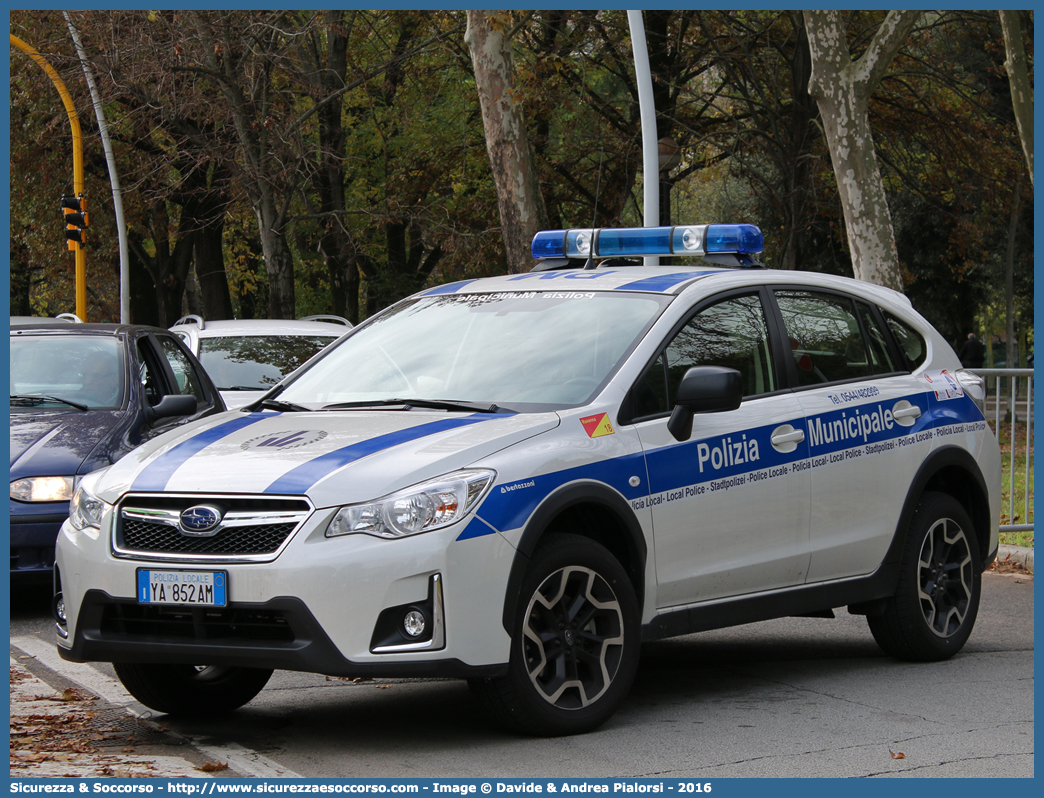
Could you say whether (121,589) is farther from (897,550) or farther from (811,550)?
(897,550)

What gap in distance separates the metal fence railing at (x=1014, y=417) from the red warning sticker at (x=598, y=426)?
231 inches

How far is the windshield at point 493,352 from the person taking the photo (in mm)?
5906

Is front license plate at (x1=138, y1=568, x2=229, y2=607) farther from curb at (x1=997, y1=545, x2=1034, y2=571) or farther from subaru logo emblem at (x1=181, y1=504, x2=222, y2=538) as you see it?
curb at (x1=997, y1=545, x2=1034, y2=571)

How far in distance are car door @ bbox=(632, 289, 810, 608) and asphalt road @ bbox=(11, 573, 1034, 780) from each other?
57cm

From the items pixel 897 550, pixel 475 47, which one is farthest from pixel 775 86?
pixel 897 550

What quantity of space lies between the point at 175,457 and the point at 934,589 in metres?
3.90

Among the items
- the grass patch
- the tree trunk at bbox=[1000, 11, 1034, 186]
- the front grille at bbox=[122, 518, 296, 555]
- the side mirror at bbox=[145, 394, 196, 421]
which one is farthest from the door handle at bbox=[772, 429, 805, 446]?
the tree trunk at bbox=[1000, 11, 1034, 186]

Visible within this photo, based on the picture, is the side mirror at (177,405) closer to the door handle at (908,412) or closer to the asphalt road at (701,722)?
the asphalt road at (701,722)

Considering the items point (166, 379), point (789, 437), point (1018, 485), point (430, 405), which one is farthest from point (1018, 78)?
point (430, 405)

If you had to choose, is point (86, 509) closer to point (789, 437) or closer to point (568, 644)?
point (568, 644)

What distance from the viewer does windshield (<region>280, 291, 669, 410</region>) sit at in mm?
5906

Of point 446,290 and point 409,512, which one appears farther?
point 446,290

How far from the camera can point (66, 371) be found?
9.77m
